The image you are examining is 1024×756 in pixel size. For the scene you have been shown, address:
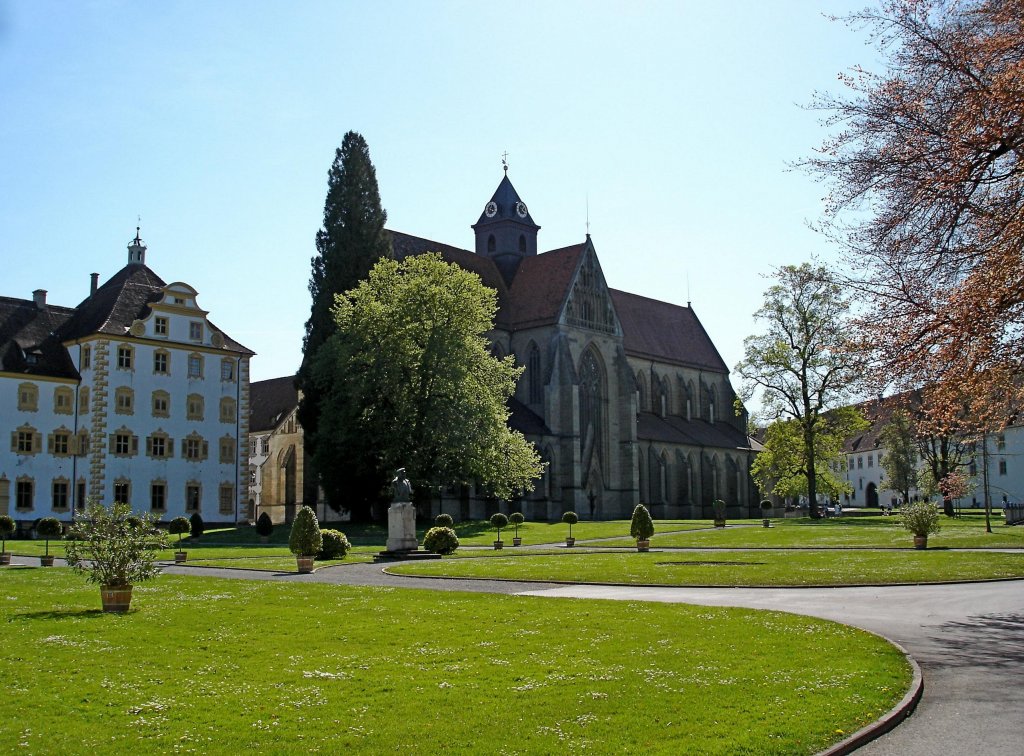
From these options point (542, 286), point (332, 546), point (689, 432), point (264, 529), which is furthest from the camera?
point (689, 432)

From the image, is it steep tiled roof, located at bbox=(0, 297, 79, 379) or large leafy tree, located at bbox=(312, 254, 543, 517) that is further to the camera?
steep tiled roof, located at bbox=(0, 297, 79, 379)

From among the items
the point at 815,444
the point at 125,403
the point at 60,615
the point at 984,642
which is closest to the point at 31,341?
the point at 125,403

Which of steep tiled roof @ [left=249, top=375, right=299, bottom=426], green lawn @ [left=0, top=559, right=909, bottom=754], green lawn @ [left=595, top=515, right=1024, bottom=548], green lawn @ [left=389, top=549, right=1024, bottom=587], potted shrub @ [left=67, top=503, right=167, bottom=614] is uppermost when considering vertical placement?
steep tiled roof @ [left=249, top=375, right=299, bottom=426]

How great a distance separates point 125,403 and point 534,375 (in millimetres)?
28480

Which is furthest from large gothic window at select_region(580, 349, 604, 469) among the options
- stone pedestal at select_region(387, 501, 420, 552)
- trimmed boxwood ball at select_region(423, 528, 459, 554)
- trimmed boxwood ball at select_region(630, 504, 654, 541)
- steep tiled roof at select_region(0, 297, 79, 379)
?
stone pedestal at select_region(387, 501, 420, 552)

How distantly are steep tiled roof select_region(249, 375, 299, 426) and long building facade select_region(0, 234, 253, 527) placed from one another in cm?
2064

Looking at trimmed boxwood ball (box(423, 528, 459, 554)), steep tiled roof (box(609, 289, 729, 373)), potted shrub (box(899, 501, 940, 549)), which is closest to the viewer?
potted shrub (box(899, 501, 940, 549))

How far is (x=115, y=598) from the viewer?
61.1 feet

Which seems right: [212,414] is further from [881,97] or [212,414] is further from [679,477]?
[881,97]

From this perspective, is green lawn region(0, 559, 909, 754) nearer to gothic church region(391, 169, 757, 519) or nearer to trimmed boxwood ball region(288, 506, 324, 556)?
trimmed boxwood ball region(288, 506, 324, 556)

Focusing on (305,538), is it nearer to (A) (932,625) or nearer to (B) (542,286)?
(A) (932,625)

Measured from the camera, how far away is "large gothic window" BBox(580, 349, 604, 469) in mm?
76500

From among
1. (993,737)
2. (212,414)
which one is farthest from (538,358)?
(993,737)

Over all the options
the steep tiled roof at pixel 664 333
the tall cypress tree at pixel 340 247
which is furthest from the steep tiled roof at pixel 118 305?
the steep tiled roof at pixel 664 333
